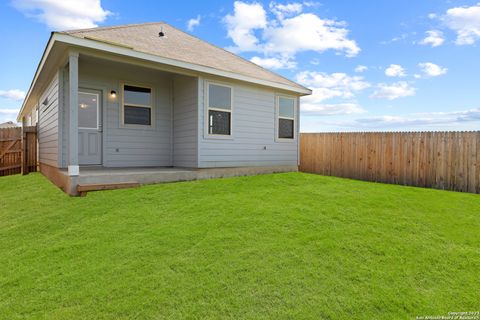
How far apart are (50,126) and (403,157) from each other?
10616 mm

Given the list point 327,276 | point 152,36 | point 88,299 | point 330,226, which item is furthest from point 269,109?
point 88,299

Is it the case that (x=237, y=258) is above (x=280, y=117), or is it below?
below

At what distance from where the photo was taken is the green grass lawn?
2424 millimetres

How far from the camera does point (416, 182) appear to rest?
8.58 meters

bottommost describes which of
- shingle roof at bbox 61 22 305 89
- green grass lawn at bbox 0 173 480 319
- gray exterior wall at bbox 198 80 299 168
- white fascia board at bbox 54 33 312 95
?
green grass lawn at bbox 0 173 480 319

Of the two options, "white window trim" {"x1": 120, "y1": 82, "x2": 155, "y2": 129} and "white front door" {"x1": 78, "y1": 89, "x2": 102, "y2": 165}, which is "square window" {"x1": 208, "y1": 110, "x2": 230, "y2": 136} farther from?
"white front door" {"x1": 78, "y1": 89, "x2": 102, "y2": 165}

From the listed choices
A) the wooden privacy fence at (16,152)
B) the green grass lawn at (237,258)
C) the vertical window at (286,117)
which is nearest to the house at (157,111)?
the vertical window at (286,117)

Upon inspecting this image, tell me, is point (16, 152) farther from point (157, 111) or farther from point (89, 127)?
point (157, 111)

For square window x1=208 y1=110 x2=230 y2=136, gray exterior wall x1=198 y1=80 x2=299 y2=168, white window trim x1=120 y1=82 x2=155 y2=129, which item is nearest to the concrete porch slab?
gray exterior wall x1=198 y1=80 x2=299 y2=168

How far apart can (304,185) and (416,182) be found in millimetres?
4096

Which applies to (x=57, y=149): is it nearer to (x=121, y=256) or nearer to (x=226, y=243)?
(x=121, y=256)

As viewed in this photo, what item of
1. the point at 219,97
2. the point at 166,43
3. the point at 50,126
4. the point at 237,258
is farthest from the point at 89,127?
the point at 237,258

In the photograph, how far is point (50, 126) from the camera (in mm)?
8312

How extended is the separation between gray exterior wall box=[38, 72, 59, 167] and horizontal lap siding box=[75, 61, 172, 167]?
3.25ft
